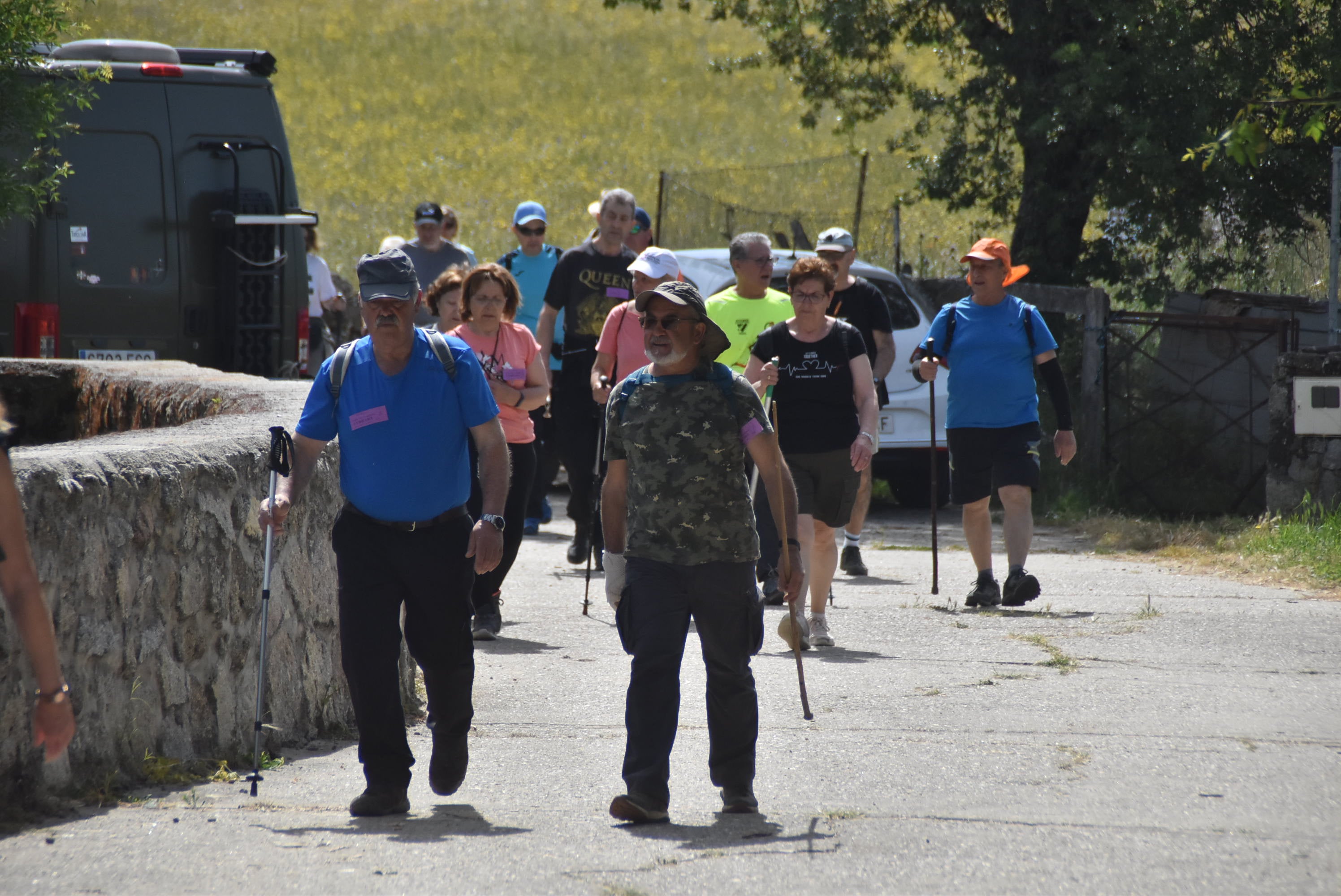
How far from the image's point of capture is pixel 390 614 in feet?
15.9

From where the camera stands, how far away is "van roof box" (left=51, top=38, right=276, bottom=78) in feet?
33.2

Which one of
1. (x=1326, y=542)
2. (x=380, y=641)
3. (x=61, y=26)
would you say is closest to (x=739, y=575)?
(x=380, y=641)

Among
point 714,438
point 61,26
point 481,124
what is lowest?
point 714,438

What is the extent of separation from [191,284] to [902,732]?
619 centimetres

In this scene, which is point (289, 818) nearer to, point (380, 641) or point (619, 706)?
point (380, 641)

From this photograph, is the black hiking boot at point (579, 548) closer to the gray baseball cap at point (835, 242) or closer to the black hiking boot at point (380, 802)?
the gray baseball cap at point (835, 242)

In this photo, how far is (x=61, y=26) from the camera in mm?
7910

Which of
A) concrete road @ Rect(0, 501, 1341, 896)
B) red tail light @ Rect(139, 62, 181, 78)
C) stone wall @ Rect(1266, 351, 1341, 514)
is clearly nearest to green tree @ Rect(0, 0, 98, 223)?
red tail light @ Rect(139, 62, 181, 78)

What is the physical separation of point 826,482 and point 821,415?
0.31 meters

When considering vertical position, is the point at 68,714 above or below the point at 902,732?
above

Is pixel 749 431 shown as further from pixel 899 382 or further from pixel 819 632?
pixel 899 382

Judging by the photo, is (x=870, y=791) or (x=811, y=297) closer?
(x=870, y=791)

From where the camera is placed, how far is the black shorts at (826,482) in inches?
294

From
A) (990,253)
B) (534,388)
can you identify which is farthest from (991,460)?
(534,388)
